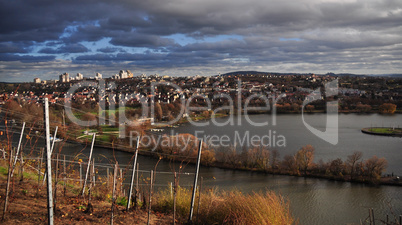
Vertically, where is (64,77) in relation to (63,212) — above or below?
above

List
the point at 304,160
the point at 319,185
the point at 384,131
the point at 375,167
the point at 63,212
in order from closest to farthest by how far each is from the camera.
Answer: the point at 63,212, the point at 319,185, the point at 375,167, the point at 304,160, the point at 384,131

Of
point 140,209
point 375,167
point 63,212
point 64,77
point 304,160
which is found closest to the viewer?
point 63,212

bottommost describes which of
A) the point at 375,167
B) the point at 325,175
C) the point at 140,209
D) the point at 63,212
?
the point at 325,175

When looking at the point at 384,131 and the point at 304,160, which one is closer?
the point at 304,160

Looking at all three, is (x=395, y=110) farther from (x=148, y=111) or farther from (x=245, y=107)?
(x=148, y=111)

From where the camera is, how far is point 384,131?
15805 mm

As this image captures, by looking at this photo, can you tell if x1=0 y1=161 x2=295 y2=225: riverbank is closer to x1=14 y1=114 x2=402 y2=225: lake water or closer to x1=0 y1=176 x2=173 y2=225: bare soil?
x1=0 y1=176 x2=173 y2=225: bare soil

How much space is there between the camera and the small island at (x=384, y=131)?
50.3 ft

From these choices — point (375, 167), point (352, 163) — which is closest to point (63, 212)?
point (375, 167)

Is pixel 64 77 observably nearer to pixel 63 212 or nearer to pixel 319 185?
pixel 319 185

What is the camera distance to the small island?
1534cm

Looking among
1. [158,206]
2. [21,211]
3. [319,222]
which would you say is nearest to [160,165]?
[319,222]

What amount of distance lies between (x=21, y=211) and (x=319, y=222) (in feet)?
16.7

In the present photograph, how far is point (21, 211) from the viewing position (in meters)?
2.03
